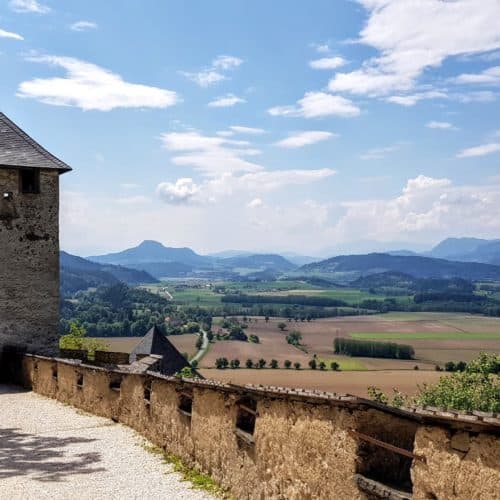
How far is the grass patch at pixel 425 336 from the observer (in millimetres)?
134250

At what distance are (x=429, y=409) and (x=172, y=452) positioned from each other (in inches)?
302

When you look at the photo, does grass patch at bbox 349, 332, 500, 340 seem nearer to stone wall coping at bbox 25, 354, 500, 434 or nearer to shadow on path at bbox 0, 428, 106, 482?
shadow on path at bbox 0, 428, 106, 482

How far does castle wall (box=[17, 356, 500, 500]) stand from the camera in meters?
6.44

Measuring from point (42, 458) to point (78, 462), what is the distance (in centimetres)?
94

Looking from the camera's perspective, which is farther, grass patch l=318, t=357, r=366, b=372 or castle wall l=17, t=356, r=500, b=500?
grass patch l=318, t=357, r=366, b=372

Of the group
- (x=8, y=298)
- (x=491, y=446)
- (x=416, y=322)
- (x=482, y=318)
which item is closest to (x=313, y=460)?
(x=491, y=446)

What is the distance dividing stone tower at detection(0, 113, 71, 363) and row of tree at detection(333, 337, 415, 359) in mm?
92334

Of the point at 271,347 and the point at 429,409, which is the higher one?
the point at 429,409

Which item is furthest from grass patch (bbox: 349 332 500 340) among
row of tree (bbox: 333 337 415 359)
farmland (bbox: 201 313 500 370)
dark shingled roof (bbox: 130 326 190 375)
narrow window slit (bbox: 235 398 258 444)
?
narrow window slit (bbox: 235 398 258 444)

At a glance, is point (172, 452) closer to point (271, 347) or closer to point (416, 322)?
point (271, 347)

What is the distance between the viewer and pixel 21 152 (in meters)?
26.0

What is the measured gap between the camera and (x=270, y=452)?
9.52m

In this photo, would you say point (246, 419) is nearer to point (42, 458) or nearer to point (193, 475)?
point (193, 475)

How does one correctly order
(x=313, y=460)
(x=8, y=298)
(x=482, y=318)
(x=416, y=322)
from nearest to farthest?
(x=313, y=460) < (x=8, y=298) < (x=416, y=322) < (x=482, y=318)
